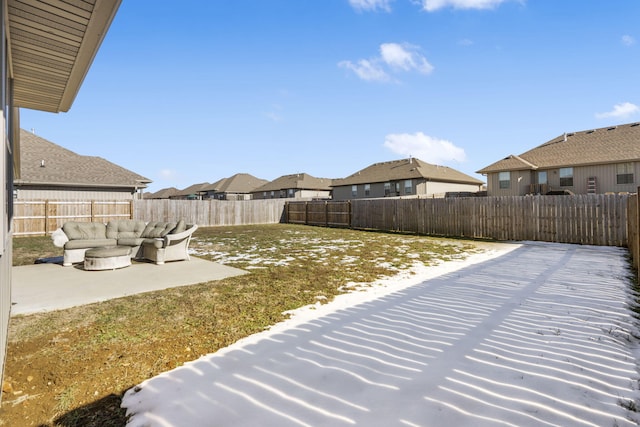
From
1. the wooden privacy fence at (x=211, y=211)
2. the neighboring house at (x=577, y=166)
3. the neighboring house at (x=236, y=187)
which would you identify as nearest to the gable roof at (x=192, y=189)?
the neighboring house at (x=236, y=187)

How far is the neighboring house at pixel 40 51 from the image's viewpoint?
2618 millimetres

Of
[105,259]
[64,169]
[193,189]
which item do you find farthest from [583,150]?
[193,189]

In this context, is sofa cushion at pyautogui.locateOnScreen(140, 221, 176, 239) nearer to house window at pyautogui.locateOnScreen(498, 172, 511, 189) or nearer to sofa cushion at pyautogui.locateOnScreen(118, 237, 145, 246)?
sofa cushion at pyautogui.locateOnScreen(118, 237, 145, 246)

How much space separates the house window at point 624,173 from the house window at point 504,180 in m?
6.18

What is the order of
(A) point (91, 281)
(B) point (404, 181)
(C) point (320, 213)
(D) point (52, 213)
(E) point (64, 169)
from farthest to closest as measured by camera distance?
(B) point (404, 181) → (C) point (320, 213) → (E) point (64, 169) → (D) point (52, 213) → (A) point (91, 281)

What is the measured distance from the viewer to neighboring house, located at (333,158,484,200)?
3222cm

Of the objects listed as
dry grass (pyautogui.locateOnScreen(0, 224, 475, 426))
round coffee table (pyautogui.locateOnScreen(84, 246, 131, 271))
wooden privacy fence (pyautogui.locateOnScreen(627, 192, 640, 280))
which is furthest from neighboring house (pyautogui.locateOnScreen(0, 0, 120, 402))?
wooden privacy fence (pyautogui.locateOnScreen(627, 192, 640, 280))

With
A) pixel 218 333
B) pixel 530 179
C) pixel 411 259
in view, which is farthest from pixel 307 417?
pixel 530 179

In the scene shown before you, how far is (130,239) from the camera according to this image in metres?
8.54

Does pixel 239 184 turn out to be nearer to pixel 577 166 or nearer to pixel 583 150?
pixel 577 166

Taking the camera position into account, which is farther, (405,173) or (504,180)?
(405,173)

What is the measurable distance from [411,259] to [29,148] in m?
23.9

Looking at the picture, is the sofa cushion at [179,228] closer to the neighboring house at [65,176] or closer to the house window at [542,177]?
the neighboring house at [65,176]

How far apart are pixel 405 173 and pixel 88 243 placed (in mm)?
30062
